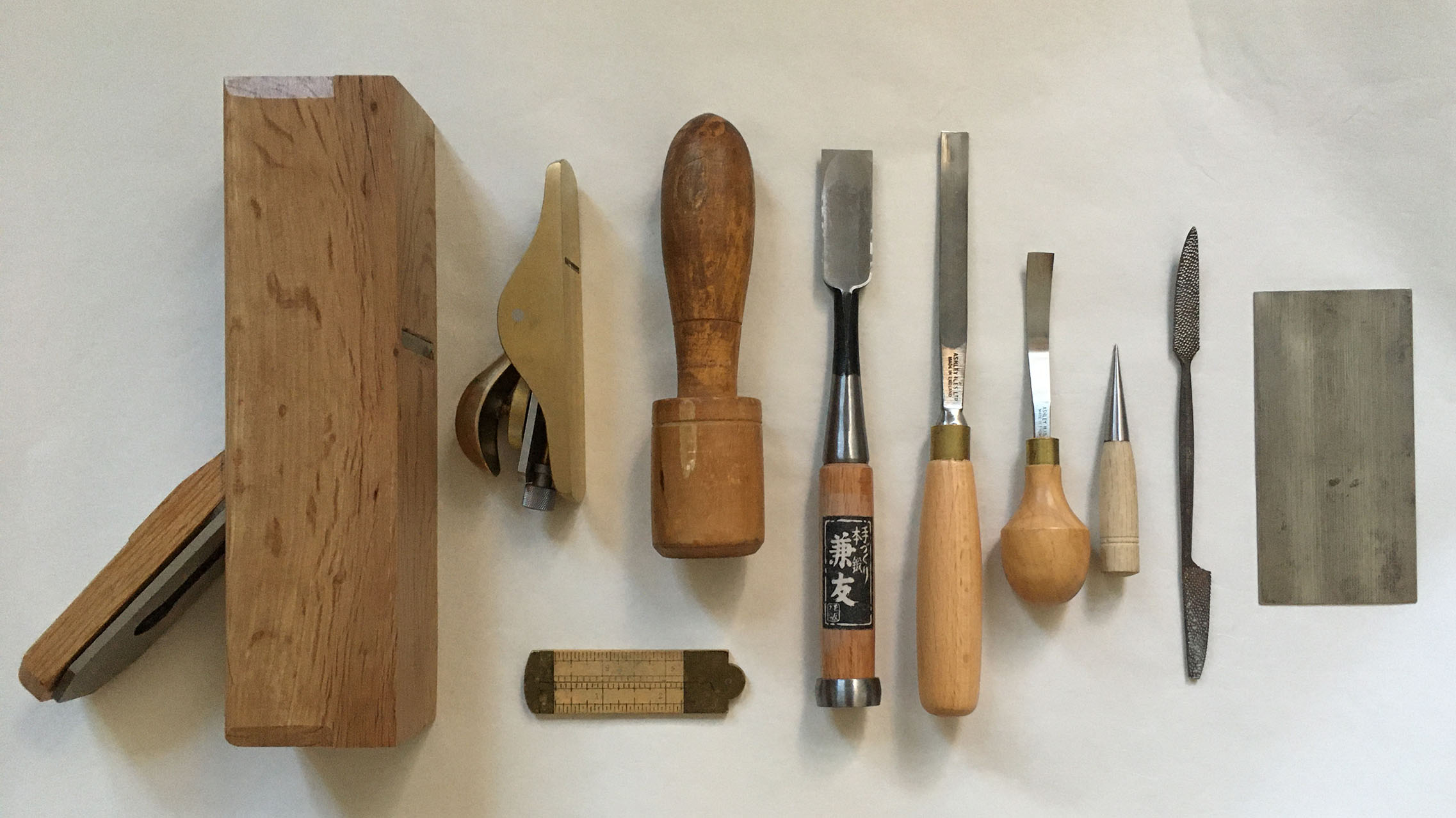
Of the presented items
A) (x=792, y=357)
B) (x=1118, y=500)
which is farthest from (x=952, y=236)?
(x=1118, y=500)

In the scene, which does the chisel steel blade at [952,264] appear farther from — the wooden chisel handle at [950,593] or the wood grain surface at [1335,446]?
the wood grain surface at [1335,446]

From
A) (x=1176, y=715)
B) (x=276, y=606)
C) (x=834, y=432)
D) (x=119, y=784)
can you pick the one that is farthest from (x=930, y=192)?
(x=119, y=784)

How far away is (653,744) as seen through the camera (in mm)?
1029

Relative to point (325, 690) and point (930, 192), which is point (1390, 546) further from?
point (325, 690)

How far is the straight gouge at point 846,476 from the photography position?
970 mm

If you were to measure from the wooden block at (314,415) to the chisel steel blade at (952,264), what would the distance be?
1.78 ft

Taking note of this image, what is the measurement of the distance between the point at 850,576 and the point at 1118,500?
0.29 m

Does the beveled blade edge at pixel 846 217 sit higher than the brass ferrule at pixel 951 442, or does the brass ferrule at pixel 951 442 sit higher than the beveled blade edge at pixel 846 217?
the beveled blade edge at pixel 846 217

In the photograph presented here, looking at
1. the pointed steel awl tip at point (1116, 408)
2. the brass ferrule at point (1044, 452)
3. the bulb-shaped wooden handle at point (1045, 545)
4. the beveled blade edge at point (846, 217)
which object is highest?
the beveled blade edge at point (846, 217)

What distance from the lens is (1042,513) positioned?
980mm

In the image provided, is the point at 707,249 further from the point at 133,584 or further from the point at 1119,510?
the point at 133,584

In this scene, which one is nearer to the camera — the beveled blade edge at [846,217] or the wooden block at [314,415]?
the wooden block at [314,415]

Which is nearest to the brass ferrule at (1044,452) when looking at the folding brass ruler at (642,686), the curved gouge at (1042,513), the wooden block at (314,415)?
the curved gouge at (1042,513)

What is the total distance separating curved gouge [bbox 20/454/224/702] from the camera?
938 millimetres
